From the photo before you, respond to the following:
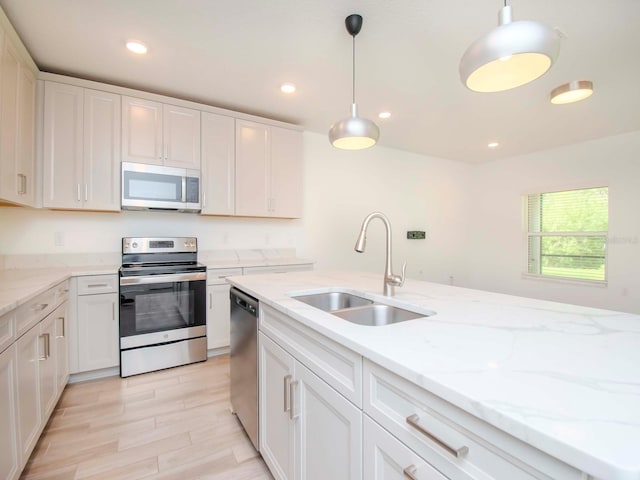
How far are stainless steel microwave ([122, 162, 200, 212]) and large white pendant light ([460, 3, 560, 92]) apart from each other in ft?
8.23

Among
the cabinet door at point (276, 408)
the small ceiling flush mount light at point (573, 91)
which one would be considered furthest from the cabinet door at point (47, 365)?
the small ceiling flush mount light at point (573, 91)

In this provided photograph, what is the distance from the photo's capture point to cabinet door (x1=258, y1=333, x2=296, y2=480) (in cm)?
131

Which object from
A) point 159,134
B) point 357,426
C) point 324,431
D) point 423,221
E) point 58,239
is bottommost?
point 324,431

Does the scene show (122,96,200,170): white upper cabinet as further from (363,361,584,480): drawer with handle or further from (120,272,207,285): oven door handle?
(363,361,584,480): drawer with handle

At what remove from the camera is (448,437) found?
0.64m

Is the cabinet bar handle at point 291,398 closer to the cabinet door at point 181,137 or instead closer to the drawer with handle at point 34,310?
the drawer with handle at point 34,310

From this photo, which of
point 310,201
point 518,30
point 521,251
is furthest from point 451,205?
point 518,30

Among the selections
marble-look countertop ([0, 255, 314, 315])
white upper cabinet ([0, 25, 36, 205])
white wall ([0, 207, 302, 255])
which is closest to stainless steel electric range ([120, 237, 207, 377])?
marble-look countertop ([0, 255, 314, 315])

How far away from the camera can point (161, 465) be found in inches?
64.5

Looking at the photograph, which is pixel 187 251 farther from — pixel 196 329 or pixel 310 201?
pixel 310 201

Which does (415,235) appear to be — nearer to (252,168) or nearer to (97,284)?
(252,168)

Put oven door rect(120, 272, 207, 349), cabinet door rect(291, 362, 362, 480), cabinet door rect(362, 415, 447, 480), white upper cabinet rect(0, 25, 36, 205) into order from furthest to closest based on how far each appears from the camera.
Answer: oven door rect(120, 272, 207, 349) → white upper cabinet rect(0, 25, 36, 205) → cabinet door rect(291, 362, 362, 480) → cabinet door rect(362, 415, 447, 480)

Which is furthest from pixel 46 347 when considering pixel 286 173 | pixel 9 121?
pixel 286 173

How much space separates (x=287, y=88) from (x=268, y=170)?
91 centimetres
